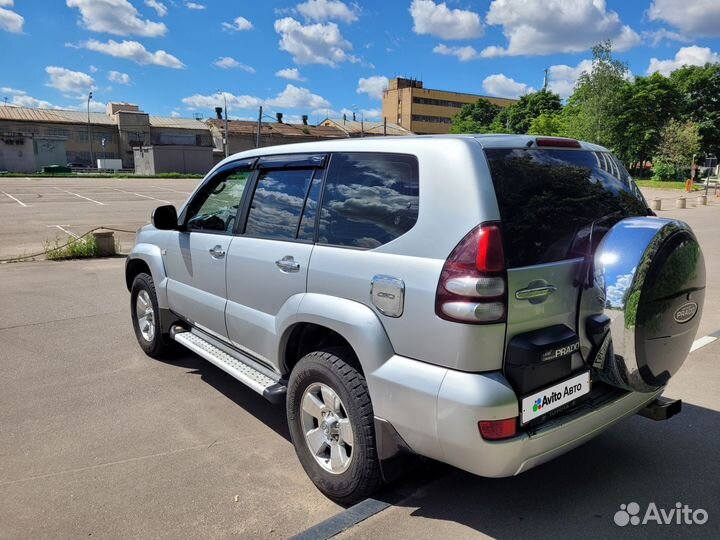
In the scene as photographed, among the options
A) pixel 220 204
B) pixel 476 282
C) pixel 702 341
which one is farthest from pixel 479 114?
pixel 476 282

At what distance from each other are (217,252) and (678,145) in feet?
201

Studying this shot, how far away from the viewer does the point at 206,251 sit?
390 cm

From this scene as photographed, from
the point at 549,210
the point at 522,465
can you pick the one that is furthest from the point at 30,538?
the point at 549,210

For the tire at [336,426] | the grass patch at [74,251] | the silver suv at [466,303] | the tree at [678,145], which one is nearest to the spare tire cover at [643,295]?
the silver suv at [466,303]

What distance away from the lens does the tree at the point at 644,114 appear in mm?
55906

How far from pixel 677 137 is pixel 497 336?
2450 inches

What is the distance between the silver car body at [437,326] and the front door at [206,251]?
3.05 feet

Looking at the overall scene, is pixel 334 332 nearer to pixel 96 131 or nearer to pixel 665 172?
pixel 665 172

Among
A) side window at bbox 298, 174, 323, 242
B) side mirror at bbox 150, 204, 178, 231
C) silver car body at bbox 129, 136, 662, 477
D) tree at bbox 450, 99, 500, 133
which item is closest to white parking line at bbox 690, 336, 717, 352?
silver car body at bbox 129, 136, 662, 477

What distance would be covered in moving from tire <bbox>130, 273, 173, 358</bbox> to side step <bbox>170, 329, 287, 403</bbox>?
0.49 m

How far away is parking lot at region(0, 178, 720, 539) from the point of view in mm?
2633

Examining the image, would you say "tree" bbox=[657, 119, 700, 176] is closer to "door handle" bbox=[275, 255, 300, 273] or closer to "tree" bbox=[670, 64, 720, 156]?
"tree" bbox=[670, 64, 720, 156]

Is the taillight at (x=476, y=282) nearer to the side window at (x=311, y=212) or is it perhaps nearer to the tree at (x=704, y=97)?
the side window at (x=311, y=212)

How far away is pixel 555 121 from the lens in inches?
2682
